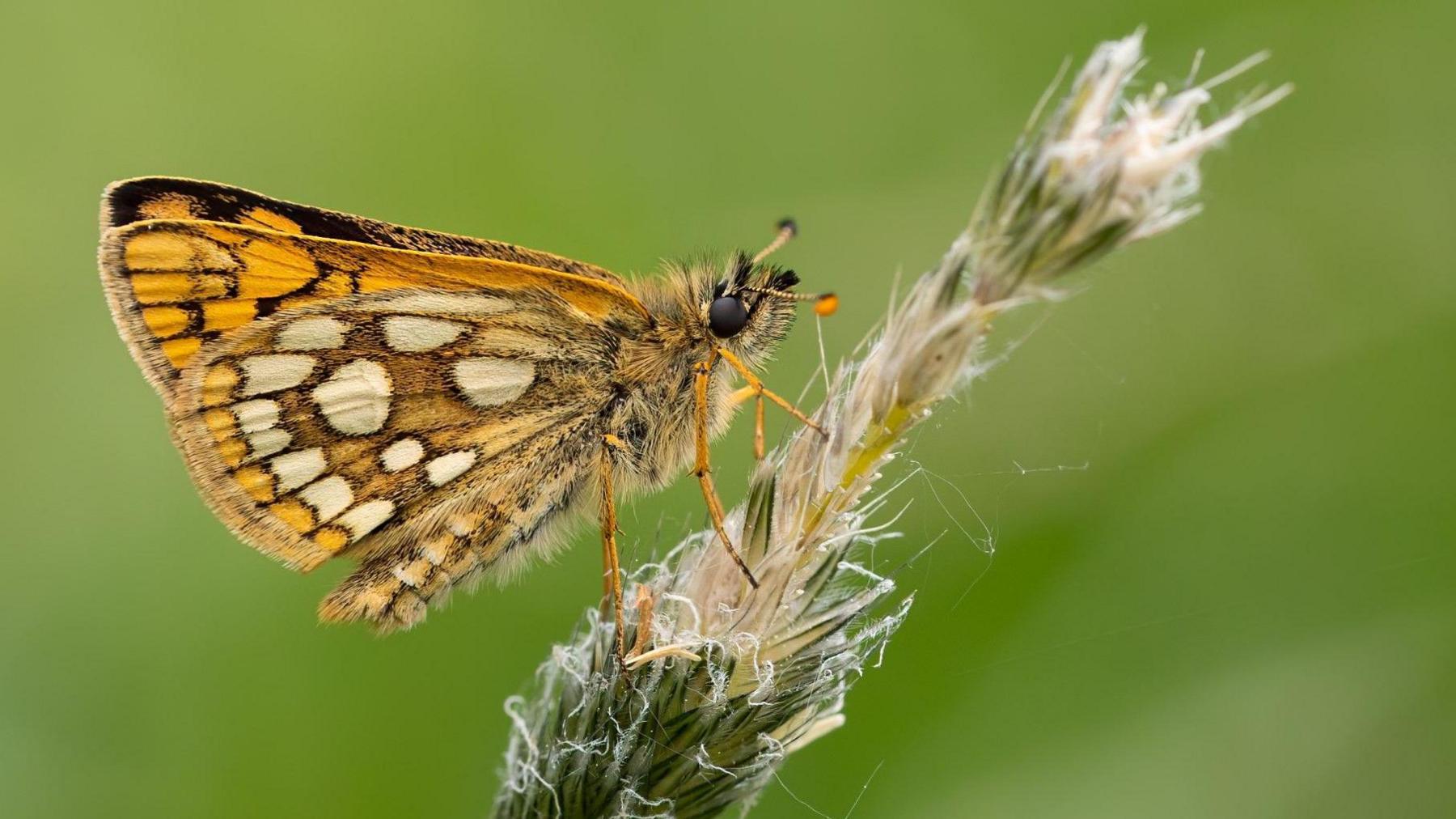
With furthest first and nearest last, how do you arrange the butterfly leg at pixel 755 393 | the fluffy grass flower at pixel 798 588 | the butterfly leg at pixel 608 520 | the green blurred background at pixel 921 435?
1. the green blurred background at pixel 921 435
2. the butterfly leg at pixel 755 393
3. the butterfly leg at pixel 608 520
4. the fluffy grass flower at pixel 798 588

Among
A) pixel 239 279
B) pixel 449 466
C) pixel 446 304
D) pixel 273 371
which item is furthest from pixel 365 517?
pixel 239 279

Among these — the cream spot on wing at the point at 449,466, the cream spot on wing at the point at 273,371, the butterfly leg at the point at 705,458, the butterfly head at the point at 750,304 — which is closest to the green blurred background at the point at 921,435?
the butterfly leg at the point at 705,458

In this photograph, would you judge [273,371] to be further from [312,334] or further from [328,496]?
[328,496]

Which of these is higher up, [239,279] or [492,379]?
[239,279]

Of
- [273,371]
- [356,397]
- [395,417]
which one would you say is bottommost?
[395,417]

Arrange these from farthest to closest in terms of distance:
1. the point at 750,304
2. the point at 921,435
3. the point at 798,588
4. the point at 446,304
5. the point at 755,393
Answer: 1. the point at 446,304
2. the point at 750,304
3. the point at 755,393
4. the point at 921,435
5. the point at 798,588

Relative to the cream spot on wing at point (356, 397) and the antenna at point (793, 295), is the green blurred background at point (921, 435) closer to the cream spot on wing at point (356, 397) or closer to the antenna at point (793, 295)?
the antenna at point (793, 295)

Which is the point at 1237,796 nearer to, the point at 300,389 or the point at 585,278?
the point at 585,278

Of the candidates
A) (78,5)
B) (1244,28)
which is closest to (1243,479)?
(1244,28)
